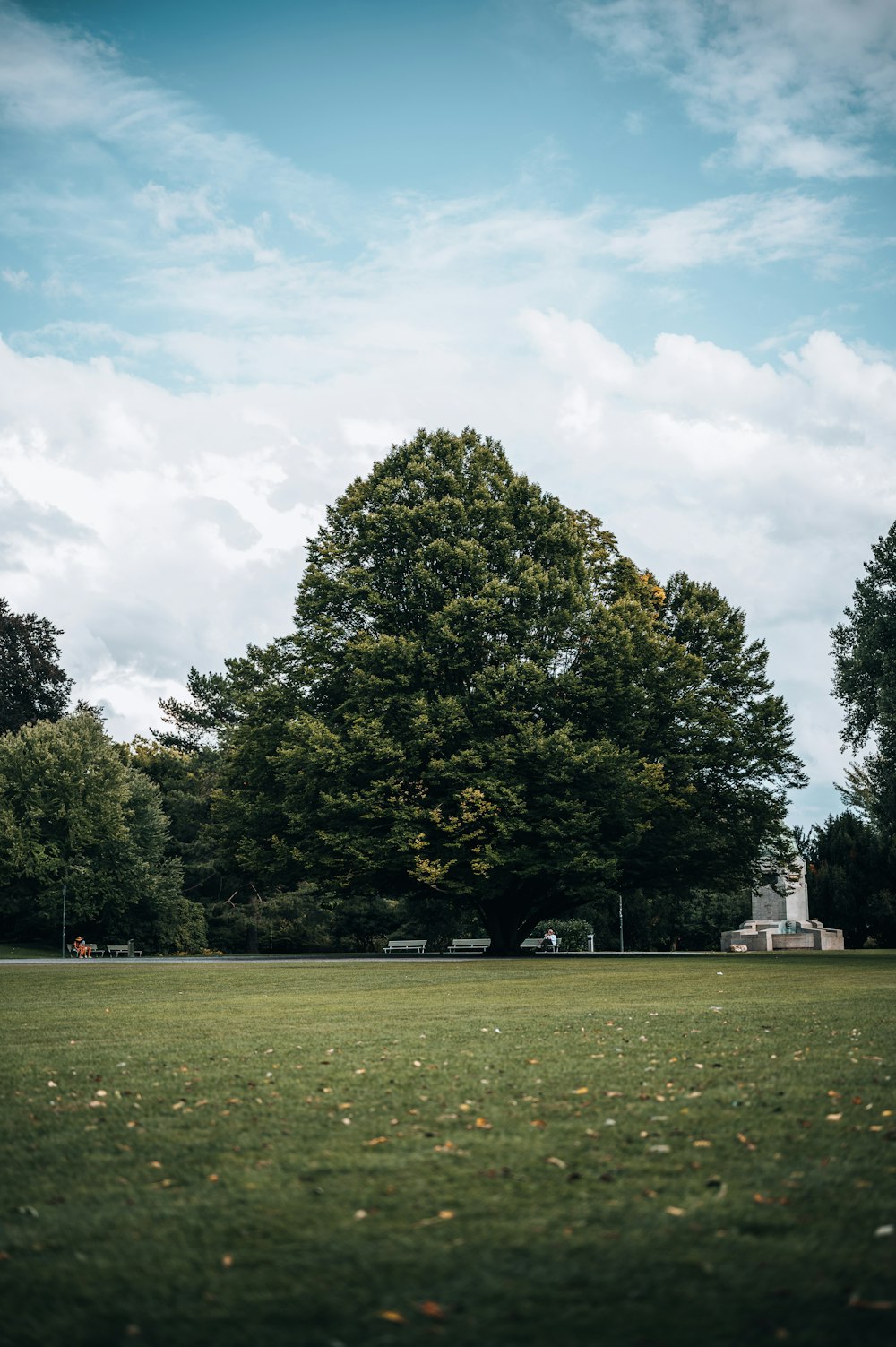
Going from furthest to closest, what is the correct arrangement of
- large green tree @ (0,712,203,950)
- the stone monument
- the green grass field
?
1. large green tree @ (0,712,203,950)
2. the stone monument
3. the green grass field

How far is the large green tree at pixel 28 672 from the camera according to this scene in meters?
69.9

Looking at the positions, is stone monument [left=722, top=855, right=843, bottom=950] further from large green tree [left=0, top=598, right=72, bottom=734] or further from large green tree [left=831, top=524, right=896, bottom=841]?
large green tree [left=0, top=598, right=72, bottom=734]

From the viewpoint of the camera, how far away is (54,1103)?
8.65 m

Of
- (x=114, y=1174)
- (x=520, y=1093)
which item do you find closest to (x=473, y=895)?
(x=520, y=1093)

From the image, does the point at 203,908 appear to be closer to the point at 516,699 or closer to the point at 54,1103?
the point at 516,699

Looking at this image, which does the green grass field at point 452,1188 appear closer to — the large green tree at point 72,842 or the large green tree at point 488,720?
the large green tree at point 488,720

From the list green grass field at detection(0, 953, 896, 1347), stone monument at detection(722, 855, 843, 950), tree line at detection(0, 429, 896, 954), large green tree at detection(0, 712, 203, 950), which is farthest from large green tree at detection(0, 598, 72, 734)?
green grass field at detection(0, 953, 896, 1347)

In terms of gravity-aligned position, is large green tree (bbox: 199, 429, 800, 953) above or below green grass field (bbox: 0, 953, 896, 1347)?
above

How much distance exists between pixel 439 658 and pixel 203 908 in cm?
3407

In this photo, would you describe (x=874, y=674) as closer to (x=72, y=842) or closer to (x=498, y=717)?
(x=498, y=717)

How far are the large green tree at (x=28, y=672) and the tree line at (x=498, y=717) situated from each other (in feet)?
100

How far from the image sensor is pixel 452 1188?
232 inches

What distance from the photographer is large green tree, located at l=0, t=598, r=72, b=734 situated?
6994cm

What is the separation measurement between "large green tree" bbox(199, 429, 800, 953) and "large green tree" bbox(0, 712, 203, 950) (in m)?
17.3
